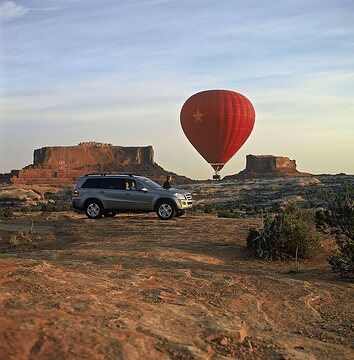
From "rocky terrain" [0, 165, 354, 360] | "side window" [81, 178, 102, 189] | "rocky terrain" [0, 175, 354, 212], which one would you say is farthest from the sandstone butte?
"rocky terrain" [0, 165, 354, 360]

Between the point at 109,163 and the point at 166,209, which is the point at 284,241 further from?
the point at 109,163

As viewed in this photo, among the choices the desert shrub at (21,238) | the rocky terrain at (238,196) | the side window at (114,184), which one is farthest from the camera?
the rocky terrain at (238,196)

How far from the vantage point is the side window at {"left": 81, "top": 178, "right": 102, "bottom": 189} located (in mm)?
20314

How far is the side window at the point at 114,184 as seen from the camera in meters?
20.1

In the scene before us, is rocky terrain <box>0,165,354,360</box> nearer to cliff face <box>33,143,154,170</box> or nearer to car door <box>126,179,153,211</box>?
car door <box>126,179,153,211</box>

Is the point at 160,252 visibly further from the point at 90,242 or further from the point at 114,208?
the point at 114,208

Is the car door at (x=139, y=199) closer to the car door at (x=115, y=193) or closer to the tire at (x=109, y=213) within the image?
the car door at (x=115, y=193)

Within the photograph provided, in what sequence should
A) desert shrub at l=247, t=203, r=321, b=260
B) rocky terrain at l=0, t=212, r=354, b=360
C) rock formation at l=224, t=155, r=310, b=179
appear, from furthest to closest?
rock formation at l=224, t=155, r=310, b=179 → desert shrub at l=247, t=203, r=321, b=260 → rocky terrain at l=0, t=212, r=354, b=360

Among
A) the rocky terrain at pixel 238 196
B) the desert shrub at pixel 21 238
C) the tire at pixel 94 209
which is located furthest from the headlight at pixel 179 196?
the rocky terrain at pixel 238 196

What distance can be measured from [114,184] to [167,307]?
46.0ft

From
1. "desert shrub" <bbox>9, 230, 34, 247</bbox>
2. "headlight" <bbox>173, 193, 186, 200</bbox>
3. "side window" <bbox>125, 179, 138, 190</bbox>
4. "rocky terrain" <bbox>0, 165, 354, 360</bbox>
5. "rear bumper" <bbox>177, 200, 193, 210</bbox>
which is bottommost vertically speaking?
"rocky terrain" <bbox>0, 165, 354, 360</bbox>

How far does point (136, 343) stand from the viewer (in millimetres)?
4836

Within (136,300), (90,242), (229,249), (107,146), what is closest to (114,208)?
(90,242)

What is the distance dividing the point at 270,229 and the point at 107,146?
156611 millimetres
